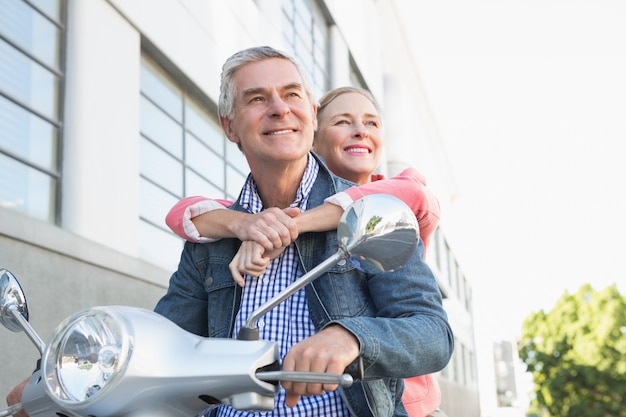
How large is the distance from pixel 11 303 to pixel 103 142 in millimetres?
4742

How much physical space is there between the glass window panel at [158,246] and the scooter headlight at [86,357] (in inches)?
232

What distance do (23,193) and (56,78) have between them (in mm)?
1082

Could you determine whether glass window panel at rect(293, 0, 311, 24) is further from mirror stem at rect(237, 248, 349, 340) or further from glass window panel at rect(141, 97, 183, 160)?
mirror stem at rect(237, 248, 349, 340)

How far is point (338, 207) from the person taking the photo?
2.04m

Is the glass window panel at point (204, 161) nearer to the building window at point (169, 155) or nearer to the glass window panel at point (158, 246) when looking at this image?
the building window at point (169, 155)

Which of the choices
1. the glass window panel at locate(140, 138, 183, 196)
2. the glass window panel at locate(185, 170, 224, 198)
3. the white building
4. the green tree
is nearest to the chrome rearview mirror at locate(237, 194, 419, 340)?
the white building

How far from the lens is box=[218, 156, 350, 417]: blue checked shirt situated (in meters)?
1.87

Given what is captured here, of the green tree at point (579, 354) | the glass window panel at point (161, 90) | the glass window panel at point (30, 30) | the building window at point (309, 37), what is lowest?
the green tree at point (579, 354)

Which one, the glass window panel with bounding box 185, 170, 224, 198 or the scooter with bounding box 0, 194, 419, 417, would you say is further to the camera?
the glass window panel with bounding box 185, 170, 224, 198

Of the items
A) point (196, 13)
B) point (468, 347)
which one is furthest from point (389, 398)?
point (468, 347)

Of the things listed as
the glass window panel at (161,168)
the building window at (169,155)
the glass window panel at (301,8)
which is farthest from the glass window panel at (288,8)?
the glass window panel at (161,168)

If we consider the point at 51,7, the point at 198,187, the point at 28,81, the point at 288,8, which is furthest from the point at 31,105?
the point at 288,8

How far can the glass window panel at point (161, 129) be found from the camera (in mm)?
7598

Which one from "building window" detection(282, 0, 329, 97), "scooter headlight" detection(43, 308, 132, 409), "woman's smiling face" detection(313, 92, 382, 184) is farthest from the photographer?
"building window" detection(282, 0, 329, 97)
